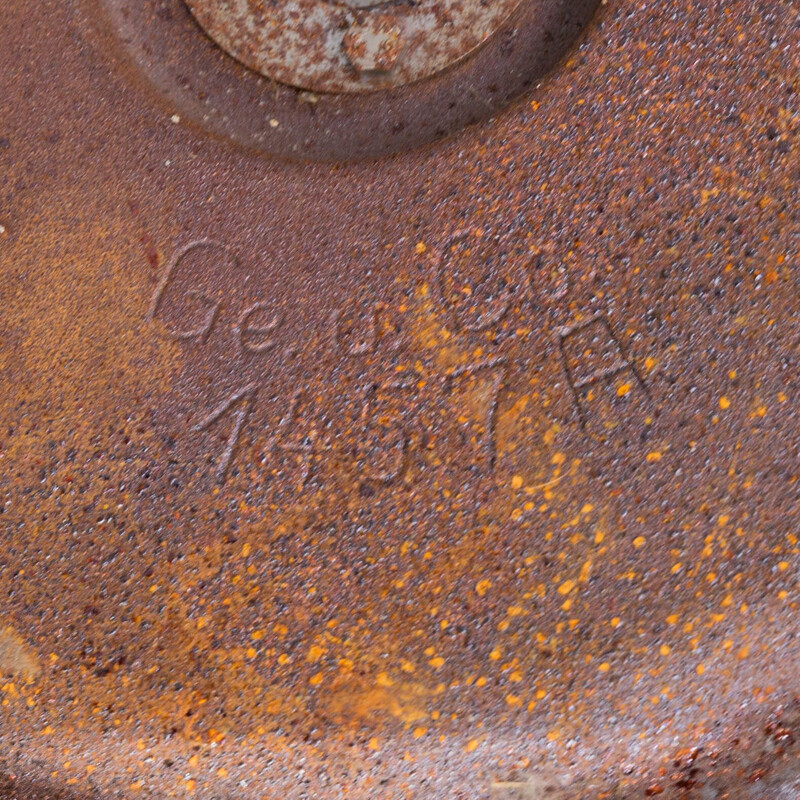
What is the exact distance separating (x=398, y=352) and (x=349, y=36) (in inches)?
24.1

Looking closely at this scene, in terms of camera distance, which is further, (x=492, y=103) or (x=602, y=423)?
(x=492, y=103)

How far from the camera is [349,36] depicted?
4.08 ft

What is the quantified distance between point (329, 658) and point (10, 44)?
1.27m

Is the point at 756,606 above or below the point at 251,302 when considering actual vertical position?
below

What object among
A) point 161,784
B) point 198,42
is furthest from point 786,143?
point 161,784

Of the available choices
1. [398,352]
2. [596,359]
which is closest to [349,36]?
[398,352]

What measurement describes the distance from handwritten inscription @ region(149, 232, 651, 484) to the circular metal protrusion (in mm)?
379

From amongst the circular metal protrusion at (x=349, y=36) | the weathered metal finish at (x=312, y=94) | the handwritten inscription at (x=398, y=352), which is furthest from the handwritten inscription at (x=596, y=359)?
the circular metal protrusion at (x=349, y=36)

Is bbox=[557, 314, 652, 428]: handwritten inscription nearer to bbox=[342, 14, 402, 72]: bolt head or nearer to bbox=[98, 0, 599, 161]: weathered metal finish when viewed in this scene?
bbox=[98, 0, 599, 161]: weathered metal finish

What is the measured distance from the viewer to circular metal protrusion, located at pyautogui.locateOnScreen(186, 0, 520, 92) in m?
1.25

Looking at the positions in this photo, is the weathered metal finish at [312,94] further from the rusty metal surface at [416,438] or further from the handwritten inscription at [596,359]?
the handwritten inscription at [596,359]

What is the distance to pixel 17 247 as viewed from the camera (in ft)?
4.00

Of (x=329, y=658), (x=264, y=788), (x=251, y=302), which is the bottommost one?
(x=264, y=788)

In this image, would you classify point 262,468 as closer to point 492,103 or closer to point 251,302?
point 251,302
